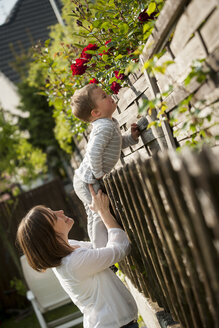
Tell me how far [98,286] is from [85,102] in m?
1.29

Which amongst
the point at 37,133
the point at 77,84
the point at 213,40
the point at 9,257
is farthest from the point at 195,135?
the point at 37,133

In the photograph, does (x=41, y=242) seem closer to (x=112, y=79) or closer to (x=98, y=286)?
(x=98, y=286)

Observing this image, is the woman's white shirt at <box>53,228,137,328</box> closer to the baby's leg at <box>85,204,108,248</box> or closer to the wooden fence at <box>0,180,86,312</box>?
the baby's leg at <box>85,204,108,248</box>

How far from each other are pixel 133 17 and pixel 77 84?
1061mm

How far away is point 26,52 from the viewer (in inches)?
595

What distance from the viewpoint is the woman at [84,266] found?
2107mm

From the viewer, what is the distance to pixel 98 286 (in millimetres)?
2180

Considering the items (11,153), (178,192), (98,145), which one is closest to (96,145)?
(98,145)

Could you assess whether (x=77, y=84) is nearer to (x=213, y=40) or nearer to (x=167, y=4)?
(x=167, y=4)

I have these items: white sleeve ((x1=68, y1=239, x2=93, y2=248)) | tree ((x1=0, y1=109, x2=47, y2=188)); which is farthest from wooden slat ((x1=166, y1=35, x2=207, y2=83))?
tree ((x1=0, y1=109, x2=47, y2=188))

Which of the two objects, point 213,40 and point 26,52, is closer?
point 213,40

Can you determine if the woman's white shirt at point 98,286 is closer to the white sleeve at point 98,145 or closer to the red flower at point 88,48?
the white sleeve at point 98,145

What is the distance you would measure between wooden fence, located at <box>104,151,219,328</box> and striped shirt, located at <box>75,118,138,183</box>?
0.66 ft

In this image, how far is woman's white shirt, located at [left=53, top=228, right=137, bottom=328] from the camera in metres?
2.10
